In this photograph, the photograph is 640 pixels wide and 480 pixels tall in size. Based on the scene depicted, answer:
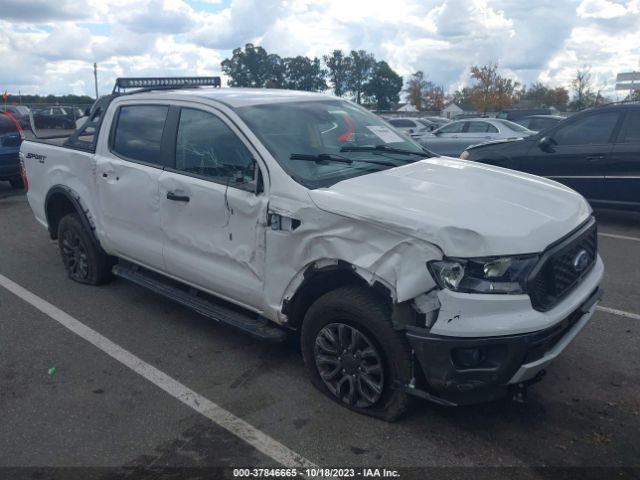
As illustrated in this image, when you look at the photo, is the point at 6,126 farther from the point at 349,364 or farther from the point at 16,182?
the point at 349,364

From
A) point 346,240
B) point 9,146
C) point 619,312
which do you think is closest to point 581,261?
point 346,240

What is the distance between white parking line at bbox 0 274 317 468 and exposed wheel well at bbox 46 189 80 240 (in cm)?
93

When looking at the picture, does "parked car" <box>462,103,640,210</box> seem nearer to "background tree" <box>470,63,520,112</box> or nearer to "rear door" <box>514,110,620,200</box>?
"rear door" <box>514,110,620,200</box>

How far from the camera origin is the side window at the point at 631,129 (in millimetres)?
8039

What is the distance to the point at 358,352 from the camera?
346 cm

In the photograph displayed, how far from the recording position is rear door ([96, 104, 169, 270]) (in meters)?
4.75

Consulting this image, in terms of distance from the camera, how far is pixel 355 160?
4117 millimetres

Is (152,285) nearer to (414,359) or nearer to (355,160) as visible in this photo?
(355,160)

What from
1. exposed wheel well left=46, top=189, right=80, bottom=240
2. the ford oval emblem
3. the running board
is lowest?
the running board

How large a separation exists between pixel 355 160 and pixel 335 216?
84 cm

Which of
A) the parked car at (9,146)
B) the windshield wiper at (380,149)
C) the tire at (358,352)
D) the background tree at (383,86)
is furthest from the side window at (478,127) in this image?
the background tree at (383,86)

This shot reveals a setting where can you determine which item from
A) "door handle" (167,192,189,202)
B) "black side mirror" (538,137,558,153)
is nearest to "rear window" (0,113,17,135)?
"door handle" (167,192,189,202)

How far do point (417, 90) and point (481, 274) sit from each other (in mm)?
87925

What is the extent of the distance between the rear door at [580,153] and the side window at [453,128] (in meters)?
8.43
